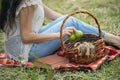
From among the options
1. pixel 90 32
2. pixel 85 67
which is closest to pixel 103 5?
pixel 90 32

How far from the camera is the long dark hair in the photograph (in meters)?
3.38

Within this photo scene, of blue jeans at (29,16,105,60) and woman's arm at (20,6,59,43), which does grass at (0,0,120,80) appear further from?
woman's arm at (20,6,59,43)

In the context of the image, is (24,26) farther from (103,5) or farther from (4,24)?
(103,5)

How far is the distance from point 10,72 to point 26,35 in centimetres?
43

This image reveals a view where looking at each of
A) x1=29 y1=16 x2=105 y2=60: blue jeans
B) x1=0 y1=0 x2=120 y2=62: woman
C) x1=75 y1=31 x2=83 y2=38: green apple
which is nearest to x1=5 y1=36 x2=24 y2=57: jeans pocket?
x1=0 y1=0 x2=120 y2=62: woman

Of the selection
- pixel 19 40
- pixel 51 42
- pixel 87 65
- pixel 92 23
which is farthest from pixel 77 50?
pixel 92 23

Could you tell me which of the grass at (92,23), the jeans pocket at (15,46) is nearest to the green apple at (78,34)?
the grass at (92,23)

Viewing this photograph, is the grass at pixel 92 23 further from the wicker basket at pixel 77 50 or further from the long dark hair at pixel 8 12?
the long dark hair at pixel 8 12

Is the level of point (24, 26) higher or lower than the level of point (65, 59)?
higher

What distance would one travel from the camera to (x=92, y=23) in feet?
16.6

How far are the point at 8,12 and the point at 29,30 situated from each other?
25 cm

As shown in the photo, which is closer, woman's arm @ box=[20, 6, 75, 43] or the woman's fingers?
woman's arm @ box=[20, 6, 75, 43]

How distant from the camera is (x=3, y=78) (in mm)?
3561

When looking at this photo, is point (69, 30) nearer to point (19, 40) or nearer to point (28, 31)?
point (28, 31)
